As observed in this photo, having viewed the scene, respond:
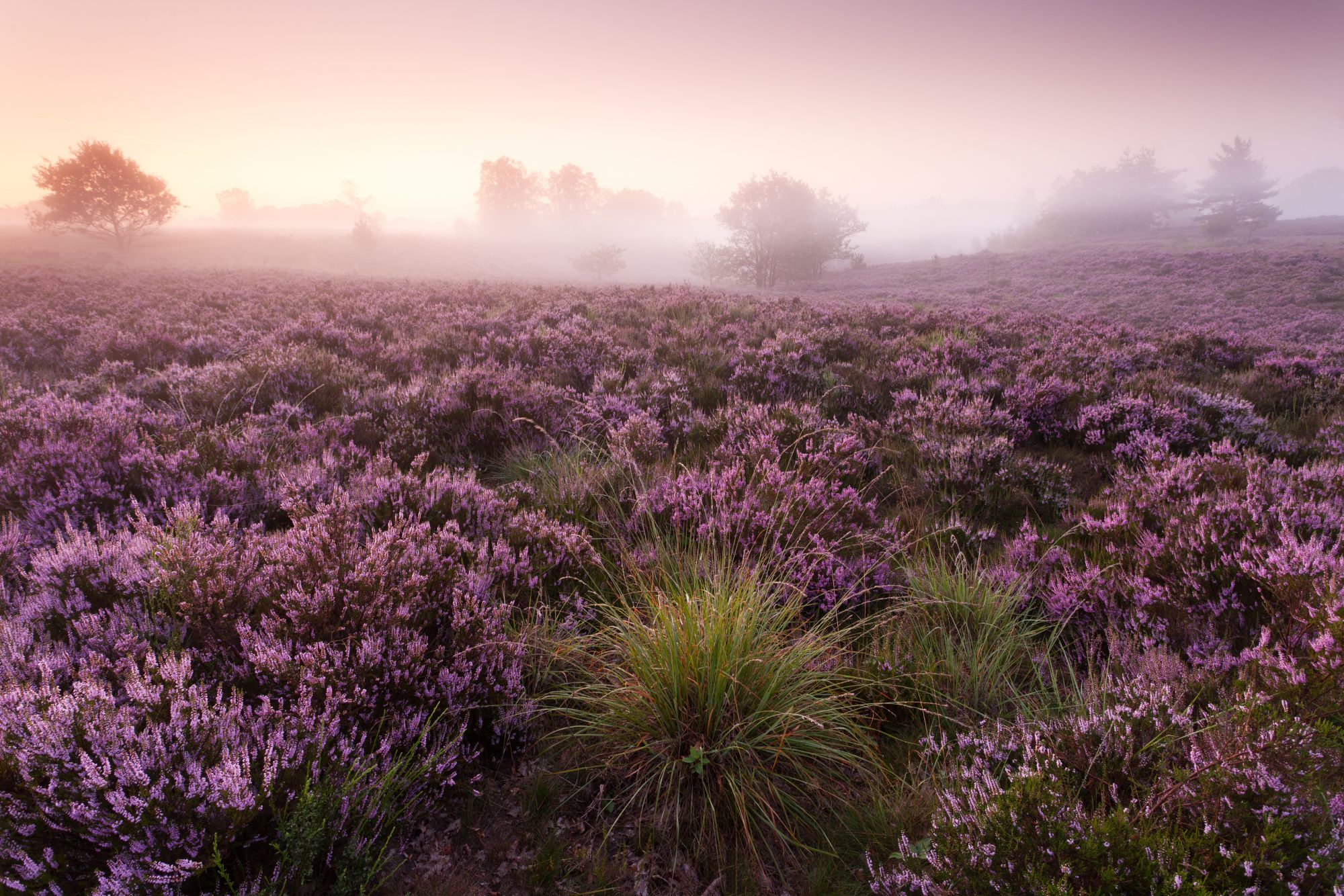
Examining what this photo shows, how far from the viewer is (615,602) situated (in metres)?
2.98

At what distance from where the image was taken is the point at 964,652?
8.08 ft

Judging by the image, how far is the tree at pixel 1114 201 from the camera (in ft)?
209

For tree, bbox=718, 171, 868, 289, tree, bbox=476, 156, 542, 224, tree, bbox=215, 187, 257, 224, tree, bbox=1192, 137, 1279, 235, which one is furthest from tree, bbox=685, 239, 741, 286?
tree, bbox=215, 187, 257, 224

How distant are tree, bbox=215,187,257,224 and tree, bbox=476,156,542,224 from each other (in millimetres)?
60109

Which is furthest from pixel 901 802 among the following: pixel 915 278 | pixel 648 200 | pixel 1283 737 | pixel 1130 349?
pixel 648 200

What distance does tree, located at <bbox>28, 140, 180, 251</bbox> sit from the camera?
42.5 meters

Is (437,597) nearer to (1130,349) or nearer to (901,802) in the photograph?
(901,802)

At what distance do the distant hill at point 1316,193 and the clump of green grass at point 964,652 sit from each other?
284m

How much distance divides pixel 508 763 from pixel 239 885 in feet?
2.98

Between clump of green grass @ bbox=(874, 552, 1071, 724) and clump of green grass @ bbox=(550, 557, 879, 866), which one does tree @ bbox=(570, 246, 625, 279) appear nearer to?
clump of green grass @ bbox=(874, 552, 1071, 724)

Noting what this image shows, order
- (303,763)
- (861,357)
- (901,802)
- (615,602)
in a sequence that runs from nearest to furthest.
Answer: (303,763)
(901,802)
(615,602)
(861,357)

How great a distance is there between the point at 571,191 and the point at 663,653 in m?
104

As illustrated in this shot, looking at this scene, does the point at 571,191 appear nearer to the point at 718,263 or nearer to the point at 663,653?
the point at 718,263

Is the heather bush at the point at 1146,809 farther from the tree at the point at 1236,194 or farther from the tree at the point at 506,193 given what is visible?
the tree at the point at 506,193
